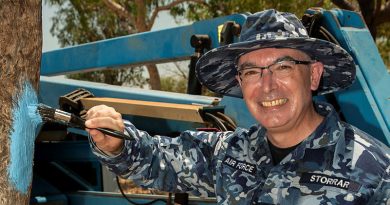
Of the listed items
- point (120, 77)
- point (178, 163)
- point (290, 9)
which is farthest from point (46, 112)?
point (120, 77)

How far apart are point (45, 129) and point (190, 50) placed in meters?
1.16

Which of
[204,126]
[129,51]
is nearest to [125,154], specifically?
[204,126]

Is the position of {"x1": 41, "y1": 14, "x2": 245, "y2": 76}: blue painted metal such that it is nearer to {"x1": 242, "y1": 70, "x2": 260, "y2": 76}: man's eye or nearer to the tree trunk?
{"x1": 242, "y1": 70, "x2": 260, "y2": 76}: man's eye

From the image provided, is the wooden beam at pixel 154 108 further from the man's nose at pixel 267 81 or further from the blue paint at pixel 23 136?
the blue paint at pixel 23 136

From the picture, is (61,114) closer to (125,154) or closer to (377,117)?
(125,154)

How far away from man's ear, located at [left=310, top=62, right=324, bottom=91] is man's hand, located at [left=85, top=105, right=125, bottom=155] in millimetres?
666

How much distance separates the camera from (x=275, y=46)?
218cm

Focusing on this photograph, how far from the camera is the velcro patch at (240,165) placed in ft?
7.32

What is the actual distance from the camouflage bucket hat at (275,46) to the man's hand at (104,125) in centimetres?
43

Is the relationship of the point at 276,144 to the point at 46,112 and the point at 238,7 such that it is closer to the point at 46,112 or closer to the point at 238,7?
the point at 46,112

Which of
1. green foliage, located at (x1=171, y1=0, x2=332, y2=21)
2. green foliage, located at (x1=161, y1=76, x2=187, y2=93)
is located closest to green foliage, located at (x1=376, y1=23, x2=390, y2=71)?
green foliage, located at (x1=171, y1=0, x2=332, y2=21)

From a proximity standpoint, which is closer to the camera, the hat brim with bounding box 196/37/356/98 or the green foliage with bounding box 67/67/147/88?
the hat brim with bounding box 196/37/356/98

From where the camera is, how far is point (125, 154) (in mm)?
2301

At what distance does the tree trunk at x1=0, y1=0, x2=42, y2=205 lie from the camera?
6.69ft
